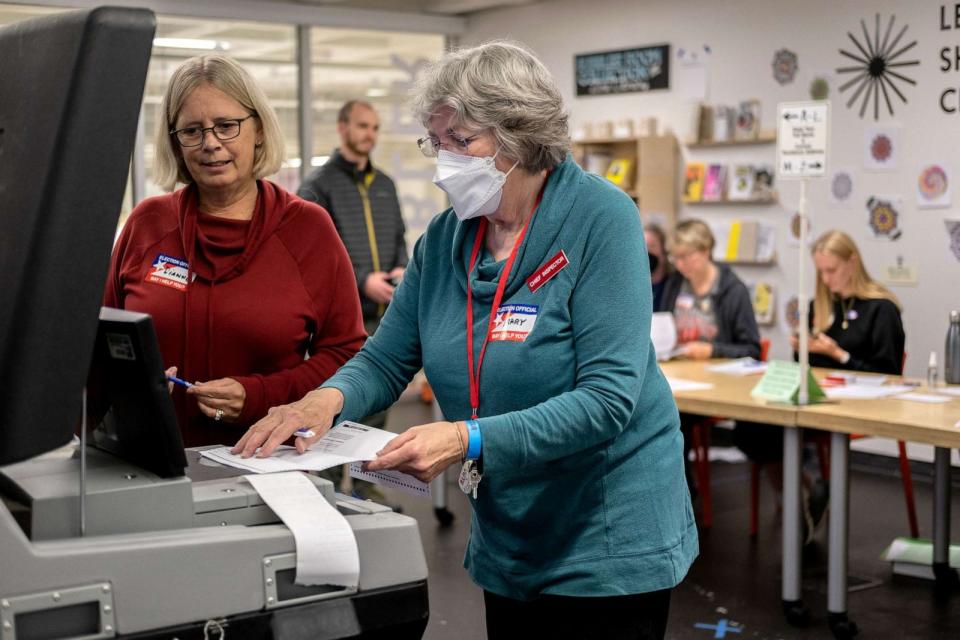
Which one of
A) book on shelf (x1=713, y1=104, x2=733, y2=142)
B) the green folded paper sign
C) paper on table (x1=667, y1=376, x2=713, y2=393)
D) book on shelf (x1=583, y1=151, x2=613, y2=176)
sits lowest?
paper on table (x1=667, y1=376, x2=713, y2=393)

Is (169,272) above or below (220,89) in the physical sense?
below

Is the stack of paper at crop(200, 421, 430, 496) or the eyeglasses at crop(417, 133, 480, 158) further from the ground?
the eyeglasses at crop(417, 133, 480, 158)

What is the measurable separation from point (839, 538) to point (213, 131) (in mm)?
2524

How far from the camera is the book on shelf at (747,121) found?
22.3 ft

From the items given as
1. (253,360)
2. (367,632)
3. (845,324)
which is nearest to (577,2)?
(845,324)

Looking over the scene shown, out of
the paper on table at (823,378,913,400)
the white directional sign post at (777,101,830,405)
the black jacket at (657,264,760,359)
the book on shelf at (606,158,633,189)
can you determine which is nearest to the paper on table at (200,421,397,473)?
the white directional sign post at (777,101,830,405)

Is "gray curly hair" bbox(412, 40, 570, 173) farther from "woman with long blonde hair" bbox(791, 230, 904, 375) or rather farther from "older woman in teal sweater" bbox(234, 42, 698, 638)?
"woman with long blonde hair" bbox(791, 230, 904, 375)

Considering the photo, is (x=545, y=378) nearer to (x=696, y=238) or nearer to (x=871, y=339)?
(x=871, y=339)

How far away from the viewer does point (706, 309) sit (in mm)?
5258

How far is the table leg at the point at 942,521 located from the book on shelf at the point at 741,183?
2.94 meters

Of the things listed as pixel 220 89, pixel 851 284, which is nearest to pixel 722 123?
pixel 851 284

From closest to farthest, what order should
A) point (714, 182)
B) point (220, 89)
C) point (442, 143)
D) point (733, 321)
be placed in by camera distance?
point (442, 143) < point (220, 89) < point (733, 321) < point (714, 182)

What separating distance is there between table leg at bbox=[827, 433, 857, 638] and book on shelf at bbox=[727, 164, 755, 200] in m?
3.35

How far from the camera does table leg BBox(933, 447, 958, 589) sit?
4.09 meters
